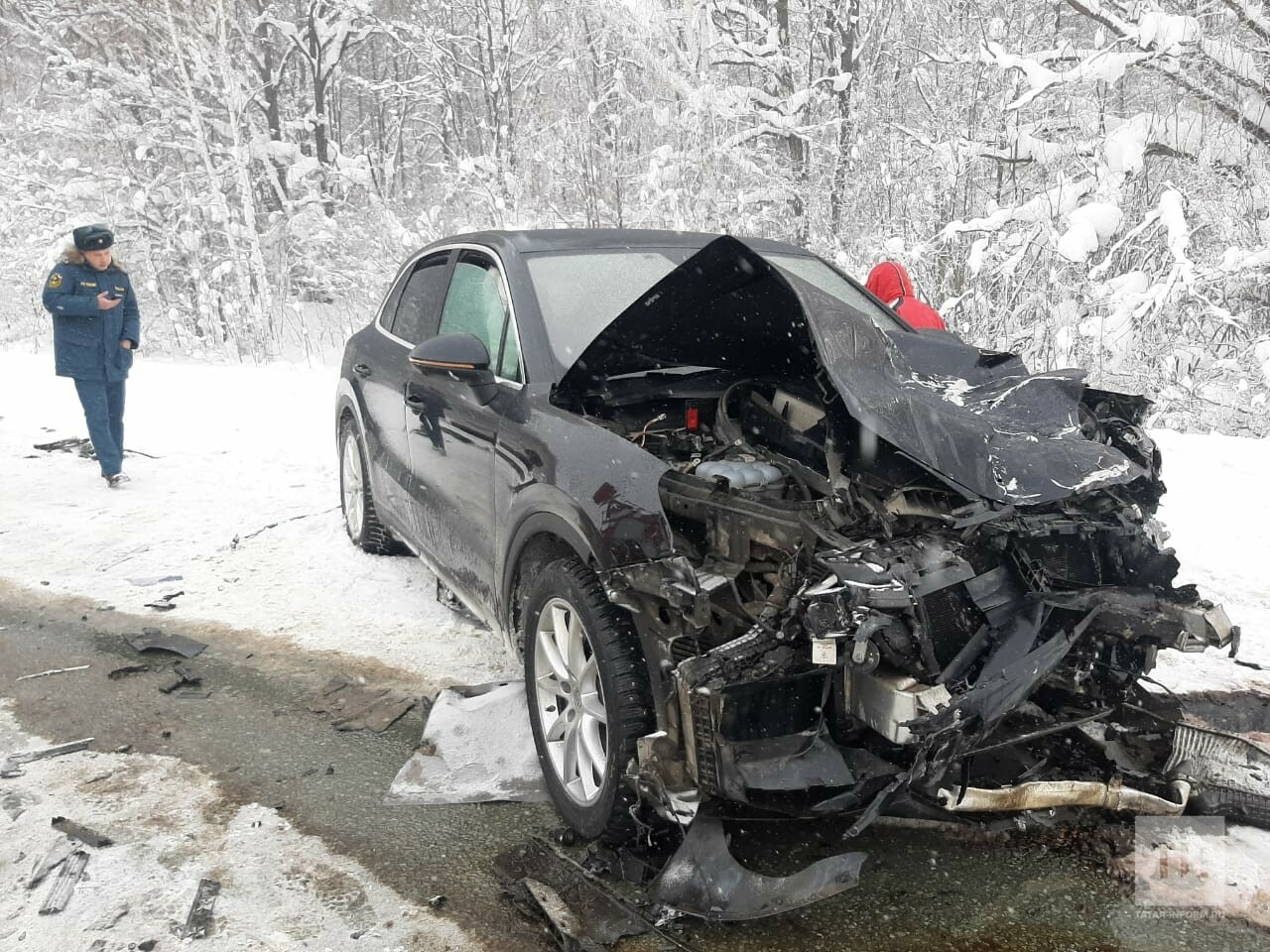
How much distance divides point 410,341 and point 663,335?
1860 millimetres

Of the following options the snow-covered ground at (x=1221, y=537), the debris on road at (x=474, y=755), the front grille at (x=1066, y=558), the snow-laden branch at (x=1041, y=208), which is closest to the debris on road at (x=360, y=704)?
the debris on road at (x=474, y=755)

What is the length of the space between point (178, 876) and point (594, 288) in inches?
99.9

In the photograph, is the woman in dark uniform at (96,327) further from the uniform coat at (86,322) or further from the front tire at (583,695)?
the front tire at (583,695)

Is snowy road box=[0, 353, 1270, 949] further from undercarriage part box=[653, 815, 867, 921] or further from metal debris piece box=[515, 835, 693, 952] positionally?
undercarriage part box=[653, 815, 867, 921]

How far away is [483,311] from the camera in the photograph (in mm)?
3900

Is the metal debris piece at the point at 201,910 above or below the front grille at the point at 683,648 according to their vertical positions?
below

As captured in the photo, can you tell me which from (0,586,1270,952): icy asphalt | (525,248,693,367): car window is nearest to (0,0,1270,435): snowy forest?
(525,248,693,367): car window

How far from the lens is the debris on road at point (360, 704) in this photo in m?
3.68

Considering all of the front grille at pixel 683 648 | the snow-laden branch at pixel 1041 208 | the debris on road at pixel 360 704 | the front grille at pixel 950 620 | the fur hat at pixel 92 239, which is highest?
the snow-laden branch at pixel 1041 208

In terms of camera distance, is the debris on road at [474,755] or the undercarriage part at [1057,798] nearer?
the undercarriage part at [1057,798]

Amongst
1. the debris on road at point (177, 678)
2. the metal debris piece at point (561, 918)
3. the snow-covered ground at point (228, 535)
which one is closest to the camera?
the metal debris piece at point (561, 918)

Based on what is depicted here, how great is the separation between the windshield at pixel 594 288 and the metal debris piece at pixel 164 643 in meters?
2.48

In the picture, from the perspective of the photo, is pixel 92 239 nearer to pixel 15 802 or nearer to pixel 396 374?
pixel 396 374

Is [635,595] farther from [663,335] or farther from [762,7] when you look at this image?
[762,7]
